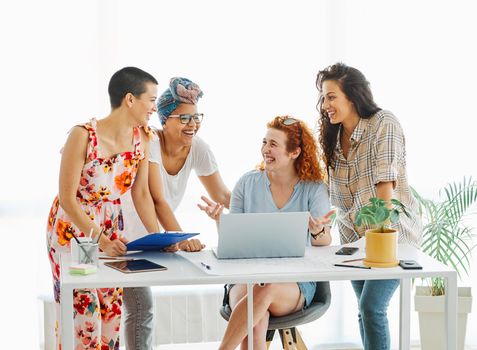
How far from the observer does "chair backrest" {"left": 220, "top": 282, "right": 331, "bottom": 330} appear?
11.0ft

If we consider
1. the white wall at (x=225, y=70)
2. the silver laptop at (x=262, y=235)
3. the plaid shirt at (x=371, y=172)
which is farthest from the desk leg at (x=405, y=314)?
the white wall at (x=225, y=70)

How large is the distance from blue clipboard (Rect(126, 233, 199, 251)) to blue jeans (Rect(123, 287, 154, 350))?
42 cm

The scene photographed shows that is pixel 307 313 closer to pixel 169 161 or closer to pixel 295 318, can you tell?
pixel 295 318

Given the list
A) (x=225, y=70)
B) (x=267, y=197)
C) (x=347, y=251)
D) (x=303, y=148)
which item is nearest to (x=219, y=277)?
(x=347, y=251)

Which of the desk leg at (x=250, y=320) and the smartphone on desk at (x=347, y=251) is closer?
the desk leg at (x=250, y=320)

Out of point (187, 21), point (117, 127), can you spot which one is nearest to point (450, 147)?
point (187, 21)

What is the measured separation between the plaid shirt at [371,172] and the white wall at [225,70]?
1079 mm

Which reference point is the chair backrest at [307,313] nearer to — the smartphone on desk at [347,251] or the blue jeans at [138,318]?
the smartphone on desk at [347,251]

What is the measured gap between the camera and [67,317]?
2828mm

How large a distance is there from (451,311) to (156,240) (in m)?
1.05

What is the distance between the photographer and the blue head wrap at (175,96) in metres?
3.64

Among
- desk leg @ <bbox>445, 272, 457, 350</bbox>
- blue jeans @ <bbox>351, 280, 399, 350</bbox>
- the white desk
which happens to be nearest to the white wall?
blue jeans @ <bbox>351, 280, 399, 350</bbox>

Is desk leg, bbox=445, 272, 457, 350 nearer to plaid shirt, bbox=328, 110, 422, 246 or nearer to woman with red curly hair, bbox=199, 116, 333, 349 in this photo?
plaid shirt, bbox=328, 110, 422, 246

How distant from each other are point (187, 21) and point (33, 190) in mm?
1150
